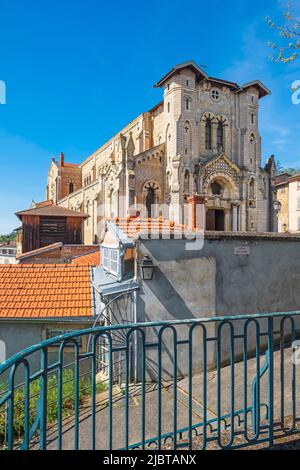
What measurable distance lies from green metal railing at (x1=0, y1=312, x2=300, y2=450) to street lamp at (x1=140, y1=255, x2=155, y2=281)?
1213mm

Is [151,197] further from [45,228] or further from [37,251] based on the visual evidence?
[37,251]

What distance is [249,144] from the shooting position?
3253 centimetres

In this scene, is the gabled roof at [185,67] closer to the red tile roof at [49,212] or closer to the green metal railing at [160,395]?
the red tile roof at [49,212]

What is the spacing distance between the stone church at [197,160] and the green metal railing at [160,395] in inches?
829

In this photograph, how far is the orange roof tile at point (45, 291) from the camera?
8961mm

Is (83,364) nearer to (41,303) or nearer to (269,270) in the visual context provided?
(41,303)

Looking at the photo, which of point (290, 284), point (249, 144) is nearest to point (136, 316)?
point (290, 284)

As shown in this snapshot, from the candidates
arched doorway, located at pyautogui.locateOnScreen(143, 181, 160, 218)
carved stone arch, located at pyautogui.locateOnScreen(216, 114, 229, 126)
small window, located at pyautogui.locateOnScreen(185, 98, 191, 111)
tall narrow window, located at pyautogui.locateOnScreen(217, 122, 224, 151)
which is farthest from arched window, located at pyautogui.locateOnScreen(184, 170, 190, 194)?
carved stone arch, located at pyautogui.locateOnScreen(216, 114, 229, 126)

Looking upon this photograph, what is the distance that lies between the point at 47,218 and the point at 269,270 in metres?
21.8

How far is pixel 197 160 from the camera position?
29.8 metres

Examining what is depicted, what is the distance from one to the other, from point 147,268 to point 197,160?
80.3 ft

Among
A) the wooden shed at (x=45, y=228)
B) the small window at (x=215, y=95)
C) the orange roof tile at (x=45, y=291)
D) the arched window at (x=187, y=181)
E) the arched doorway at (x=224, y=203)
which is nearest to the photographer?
the orange roof tile at (x=45, y=291)

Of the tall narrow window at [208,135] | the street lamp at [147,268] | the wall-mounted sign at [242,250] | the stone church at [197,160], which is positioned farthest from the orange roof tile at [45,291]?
the tall narrow window at [208,135]

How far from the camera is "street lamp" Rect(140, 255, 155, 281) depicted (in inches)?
279
